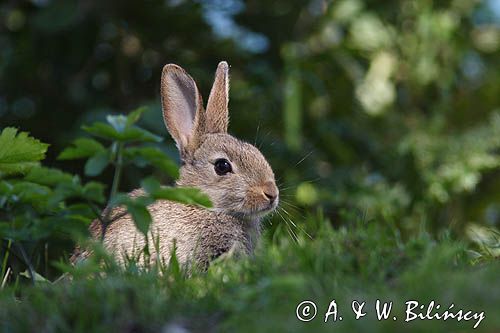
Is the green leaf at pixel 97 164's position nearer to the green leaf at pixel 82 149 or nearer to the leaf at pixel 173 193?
the green leaf at pixel 82 149

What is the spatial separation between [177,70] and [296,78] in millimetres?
1698

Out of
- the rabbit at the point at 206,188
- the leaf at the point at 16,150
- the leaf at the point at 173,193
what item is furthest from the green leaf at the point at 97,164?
the rabbit at the point at 206,188

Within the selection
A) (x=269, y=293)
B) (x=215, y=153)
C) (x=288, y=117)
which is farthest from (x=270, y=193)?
(x=269, y=293)

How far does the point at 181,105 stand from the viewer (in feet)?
21.8

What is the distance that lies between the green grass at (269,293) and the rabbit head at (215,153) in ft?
6.43

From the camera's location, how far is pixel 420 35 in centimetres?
898

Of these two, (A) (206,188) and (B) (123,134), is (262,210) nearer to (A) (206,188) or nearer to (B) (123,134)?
(A) (206,188)

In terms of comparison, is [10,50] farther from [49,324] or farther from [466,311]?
[466,311]

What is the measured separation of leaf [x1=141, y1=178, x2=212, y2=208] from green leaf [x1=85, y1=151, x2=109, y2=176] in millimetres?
230

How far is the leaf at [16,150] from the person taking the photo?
14.9 feet

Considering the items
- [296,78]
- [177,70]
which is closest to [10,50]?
[177,70]

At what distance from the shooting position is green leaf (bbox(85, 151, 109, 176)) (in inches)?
166

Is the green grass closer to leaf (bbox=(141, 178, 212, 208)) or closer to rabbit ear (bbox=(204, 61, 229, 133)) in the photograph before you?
leaf (bbox=(141, 178, 212, 208))

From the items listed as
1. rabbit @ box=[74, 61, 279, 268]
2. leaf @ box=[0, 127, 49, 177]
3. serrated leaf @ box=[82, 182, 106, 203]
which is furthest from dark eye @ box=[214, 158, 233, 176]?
serrated leaf @ box=[82, 182, 106, 203]
